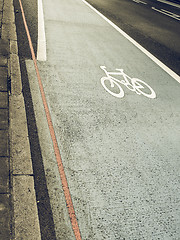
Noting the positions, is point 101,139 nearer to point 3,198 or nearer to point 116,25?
point 3,198

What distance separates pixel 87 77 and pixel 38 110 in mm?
1874

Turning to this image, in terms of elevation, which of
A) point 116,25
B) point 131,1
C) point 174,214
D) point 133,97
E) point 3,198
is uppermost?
point 131,1

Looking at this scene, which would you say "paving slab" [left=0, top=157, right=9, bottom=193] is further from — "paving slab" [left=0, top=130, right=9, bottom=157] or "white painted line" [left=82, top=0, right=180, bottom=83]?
"white painted line" [left=82, top=0, right=180, bottom=83]

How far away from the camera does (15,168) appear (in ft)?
9.48

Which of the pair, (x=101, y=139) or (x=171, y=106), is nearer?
(x=101, y=139)

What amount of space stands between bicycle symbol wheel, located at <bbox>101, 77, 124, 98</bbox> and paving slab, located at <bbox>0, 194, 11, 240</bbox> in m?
3.20

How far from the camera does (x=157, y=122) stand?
4.42m

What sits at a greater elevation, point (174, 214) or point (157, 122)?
point (157, 122)

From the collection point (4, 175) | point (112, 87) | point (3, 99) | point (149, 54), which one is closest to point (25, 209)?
point (4, 175)

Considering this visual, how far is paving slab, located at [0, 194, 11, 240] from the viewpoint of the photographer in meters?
2.26

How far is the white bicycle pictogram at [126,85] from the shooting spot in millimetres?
5070

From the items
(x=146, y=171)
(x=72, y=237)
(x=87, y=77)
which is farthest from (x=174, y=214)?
(x=87, y=77)

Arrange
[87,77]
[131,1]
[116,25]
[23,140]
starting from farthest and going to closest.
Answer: [131,1], [116,25], [87,77], [23,140]

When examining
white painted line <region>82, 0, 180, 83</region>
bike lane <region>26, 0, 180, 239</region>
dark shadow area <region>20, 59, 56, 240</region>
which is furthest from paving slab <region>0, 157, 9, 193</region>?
white painted line <region>82, 0, 180, 83</region>
